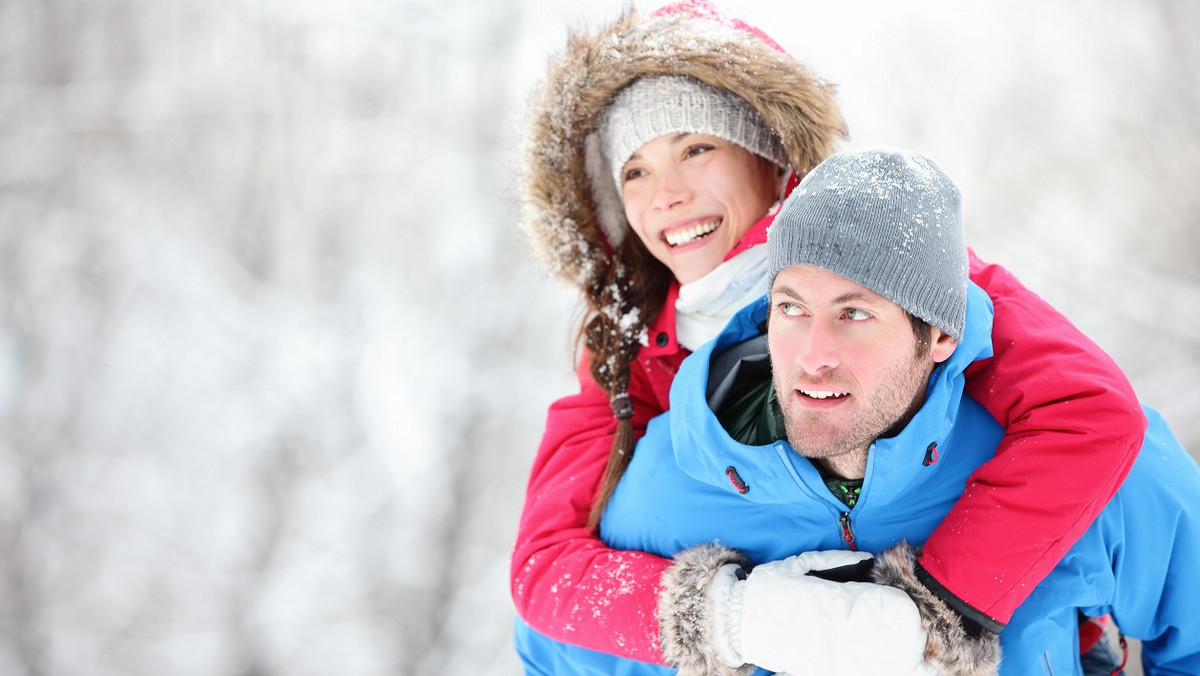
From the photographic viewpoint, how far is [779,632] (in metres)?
1.40

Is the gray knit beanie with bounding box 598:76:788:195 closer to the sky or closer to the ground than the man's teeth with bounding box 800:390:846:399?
closer to the sky

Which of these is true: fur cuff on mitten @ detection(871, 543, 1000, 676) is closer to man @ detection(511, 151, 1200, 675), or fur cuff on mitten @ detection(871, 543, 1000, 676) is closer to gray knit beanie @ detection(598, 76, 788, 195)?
man @ detection(511, 151, 1200, 675)

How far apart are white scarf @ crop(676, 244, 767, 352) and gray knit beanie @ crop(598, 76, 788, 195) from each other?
255mm

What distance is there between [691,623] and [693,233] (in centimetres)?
85

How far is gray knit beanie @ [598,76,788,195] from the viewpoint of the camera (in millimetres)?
1938

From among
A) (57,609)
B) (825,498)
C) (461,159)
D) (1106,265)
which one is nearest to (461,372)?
(461,159)

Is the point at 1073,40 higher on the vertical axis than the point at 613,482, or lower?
higher

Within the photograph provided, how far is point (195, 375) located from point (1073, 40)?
19.2 ft

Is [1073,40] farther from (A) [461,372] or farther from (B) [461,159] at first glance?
(A) [461,372]

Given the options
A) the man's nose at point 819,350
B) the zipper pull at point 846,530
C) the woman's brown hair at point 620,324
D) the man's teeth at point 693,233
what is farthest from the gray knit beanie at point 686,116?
the zipper pull at point 846,530

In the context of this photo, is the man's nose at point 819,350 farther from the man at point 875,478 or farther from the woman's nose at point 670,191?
the woman's nose at point 670,191

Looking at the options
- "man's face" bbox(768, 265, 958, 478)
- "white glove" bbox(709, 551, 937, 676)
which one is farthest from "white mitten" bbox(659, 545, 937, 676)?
"man's face" bbox(768, 265, 958, 478)

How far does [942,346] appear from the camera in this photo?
55.6 inches

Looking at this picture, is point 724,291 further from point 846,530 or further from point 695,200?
point 846,530
